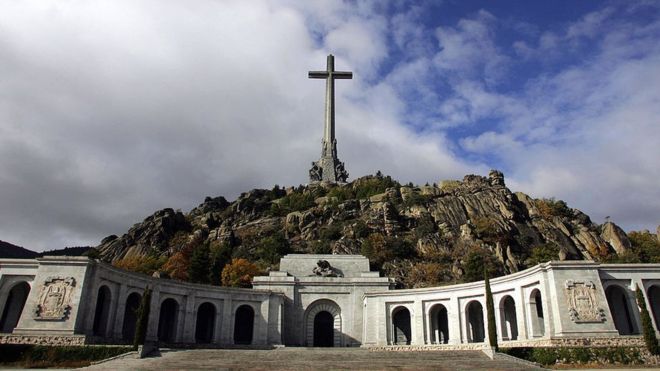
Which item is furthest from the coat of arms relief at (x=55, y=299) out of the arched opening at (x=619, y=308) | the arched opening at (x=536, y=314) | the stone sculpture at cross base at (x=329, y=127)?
the stone sculpture at cross base at (x=329, y=127)

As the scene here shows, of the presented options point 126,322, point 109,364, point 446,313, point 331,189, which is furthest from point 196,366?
point 331,189

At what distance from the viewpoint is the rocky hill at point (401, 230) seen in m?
75.4

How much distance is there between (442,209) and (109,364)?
7133 centimetres

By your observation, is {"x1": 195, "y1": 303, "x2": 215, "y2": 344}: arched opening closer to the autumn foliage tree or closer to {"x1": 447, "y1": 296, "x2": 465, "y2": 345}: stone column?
the autumn foliage tree

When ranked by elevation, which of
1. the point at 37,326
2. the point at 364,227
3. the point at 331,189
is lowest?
the point at 37,326

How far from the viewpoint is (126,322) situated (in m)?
37.9

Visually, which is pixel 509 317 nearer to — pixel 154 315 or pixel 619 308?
pixel 619 308

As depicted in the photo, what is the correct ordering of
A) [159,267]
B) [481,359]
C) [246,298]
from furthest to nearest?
1. [159,267]
2. [246,298]
3. [481,359]

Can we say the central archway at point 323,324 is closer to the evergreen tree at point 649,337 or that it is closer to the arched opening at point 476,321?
the arched opening at point 476,321

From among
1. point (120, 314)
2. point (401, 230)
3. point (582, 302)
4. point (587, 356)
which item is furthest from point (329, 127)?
point (587, 356)

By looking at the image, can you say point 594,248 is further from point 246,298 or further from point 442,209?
point 246,298

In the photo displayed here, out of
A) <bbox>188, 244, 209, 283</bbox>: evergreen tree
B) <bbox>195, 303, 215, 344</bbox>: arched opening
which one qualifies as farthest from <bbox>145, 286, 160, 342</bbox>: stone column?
<bbox>188, 244, 209, 283</bbox>: evergreen tree

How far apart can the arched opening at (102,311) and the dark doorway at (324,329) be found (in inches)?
715

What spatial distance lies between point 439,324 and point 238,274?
29.9 meters
